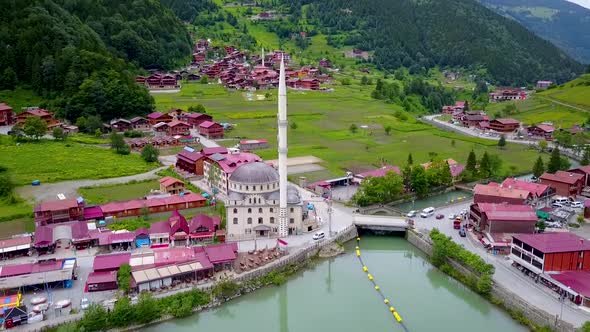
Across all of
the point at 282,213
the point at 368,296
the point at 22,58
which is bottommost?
the point at 368,296

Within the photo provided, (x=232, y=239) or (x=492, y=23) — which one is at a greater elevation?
(x=492, y=23)

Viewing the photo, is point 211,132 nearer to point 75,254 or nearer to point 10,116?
point 10,116

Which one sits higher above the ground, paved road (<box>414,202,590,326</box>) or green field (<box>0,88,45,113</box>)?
green field (<box>0,88,45,113</box>)

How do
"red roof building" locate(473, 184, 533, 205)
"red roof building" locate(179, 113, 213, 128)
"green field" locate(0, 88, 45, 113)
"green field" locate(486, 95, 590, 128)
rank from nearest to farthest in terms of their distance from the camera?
"red roof building" locate(473, 184, 533, 205)
"green field" locate(0, 88, 45, 113)
"red roof building" locate(179, 113, 213, 128)
"green field" locate(486, 95, 590, 128)

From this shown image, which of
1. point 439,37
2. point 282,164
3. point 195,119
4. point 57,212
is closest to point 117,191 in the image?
point 57,212

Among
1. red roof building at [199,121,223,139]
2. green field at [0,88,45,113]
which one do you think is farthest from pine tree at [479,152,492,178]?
green field at [0,88,45,113]

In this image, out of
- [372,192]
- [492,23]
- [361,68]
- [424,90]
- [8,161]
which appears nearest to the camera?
[372,192]

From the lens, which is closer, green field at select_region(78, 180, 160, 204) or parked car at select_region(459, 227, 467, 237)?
parked car at select_region(459, 227, 467, 237)

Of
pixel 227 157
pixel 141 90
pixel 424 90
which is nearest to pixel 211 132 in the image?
pixel 141 90

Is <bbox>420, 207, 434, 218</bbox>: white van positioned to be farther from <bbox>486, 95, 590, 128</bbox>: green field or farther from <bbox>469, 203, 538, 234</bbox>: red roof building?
<bbox>486, 95, 590, 128</bbox>: green field
